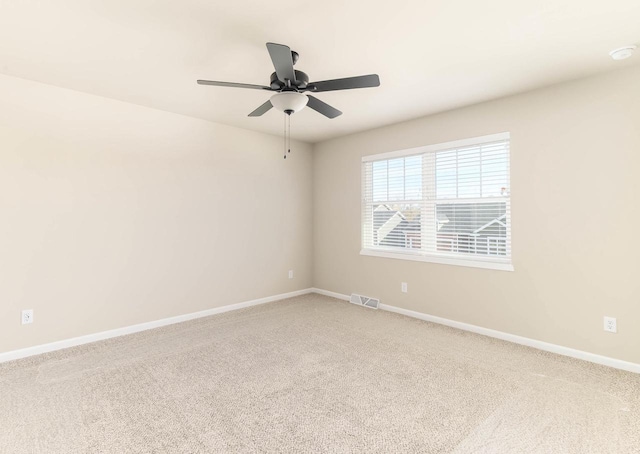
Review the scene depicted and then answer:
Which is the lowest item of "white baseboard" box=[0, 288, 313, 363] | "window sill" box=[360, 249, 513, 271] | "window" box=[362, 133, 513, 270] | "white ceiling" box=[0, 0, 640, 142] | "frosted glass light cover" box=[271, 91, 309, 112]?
"white baseboard" box=[0, 288, 313, 363]

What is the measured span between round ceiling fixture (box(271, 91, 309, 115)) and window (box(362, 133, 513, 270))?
2.09 metres

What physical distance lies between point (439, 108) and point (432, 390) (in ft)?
9.34

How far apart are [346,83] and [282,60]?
48 centimetres

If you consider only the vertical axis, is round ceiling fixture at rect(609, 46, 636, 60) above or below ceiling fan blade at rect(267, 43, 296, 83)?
above

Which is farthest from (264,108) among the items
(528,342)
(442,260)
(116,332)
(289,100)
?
(528,342)

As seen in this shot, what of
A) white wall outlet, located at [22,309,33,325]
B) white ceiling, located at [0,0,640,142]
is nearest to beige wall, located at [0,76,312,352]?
white wall outlet, located at [22,309,33,325]

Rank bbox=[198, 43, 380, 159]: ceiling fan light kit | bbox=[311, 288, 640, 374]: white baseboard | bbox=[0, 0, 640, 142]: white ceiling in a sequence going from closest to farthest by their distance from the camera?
bbox=[0, 0, 640, 142]: white ceiling < bbox=[198, 43, 380, 159]: ceiling fan light kit < bbox=[311, 288, 640, 374]: white baseboard

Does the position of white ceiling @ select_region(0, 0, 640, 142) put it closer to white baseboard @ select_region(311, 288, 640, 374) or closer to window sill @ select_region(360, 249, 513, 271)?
window sill @ select_region(360, 249, 513, 271)

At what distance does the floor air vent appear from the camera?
4.48 m

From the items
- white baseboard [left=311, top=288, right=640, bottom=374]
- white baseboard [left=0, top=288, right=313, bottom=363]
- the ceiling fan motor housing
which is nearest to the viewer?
the ceiling fan motor housing

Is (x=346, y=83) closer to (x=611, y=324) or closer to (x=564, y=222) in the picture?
(x=564, y=222)

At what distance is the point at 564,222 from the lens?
9.68ft

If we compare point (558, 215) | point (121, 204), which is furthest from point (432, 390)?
point (121, 204)

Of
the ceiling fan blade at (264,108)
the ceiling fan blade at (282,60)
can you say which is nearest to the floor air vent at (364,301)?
the ceiling fan blade at (264,108)
